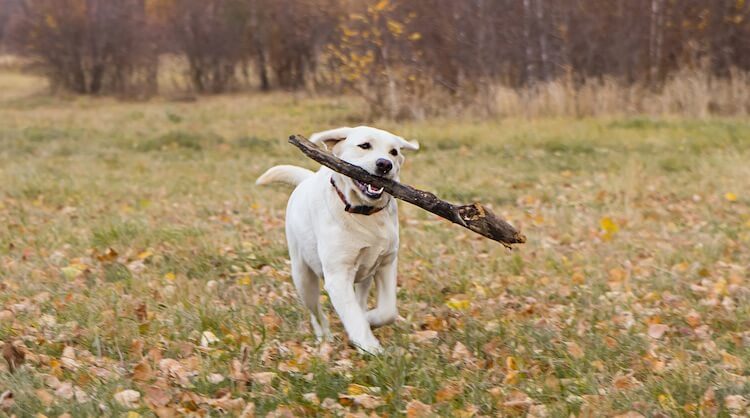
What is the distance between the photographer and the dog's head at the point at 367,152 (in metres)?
4.50

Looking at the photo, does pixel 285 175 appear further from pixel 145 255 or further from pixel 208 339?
pixel 145 255

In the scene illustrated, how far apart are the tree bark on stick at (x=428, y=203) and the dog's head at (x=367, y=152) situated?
0.05m

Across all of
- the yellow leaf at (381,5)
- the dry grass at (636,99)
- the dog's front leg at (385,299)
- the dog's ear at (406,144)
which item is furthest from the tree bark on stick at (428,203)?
the yellow leaf at (381,5)

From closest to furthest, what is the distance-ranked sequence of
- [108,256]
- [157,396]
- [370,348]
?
[157,396], [370,348], [108,256]

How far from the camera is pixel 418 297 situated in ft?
19.5

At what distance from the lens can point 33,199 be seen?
10.4 m

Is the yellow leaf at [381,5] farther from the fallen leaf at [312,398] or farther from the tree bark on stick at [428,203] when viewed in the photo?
the fallen leaf at [312,398]

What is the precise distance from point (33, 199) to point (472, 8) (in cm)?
1193

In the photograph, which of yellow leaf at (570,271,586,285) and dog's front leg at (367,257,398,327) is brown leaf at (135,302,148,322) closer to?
dog's front leg at (367,257,398,327)

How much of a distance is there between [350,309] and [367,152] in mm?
788

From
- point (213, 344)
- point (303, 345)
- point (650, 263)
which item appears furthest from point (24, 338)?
point (650, 263)

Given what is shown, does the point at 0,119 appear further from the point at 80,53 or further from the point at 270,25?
the point at 270,25

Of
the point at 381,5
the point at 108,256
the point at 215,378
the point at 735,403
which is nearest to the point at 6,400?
the point at 215,378

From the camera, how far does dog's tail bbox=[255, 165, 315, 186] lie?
18.3 ft
